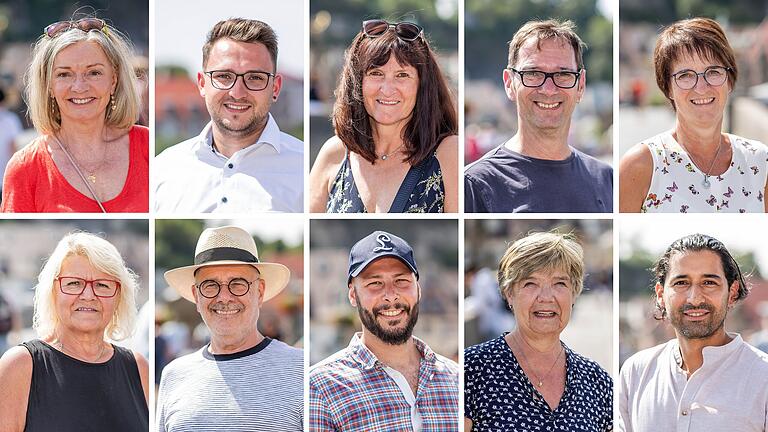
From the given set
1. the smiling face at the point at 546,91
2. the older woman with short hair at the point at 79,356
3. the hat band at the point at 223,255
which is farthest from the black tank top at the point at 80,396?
the smiling face at the point at 546,91

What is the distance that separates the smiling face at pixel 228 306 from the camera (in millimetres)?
3996

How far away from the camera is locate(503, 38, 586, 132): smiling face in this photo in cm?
396

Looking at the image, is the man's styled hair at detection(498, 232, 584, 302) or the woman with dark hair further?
the man's styled hair at detection(498, 232, 584, 302)

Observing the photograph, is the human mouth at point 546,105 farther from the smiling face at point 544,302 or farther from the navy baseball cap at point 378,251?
the navy baseball cap at point 378,251

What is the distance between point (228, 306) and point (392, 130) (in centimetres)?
92

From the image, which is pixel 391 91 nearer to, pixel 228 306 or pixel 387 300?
pixel 387 300

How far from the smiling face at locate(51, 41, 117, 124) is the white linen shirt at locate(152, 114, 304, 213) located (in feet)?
1.09

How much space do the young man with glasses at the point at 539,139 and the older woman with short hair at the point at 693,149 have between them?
264 millimetres

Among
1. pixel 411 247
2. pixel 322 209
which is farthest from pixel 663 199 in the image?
pixel 322 209

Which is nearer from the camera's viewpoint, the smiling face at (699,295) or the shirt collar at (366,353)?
the shirt collar at (366,353)

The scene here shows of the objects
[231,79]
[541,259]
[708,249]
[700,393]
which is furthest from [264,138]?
[700,393]

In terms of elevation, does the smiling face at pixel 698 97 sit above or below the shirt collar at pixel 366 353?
above

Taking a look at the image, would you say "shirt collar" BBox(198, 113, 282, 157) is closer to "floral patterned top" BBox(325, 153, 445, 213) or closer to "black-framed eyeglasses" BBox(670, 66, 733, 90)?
"floral patterned top" BBox(325, 153, 445, 213)

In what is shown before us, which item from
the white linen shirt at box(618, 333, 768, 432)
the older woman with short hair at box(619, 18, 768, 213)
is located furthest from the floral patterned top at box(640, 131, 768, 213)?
the white linen shirt at box(618, 333, 768, 432)
